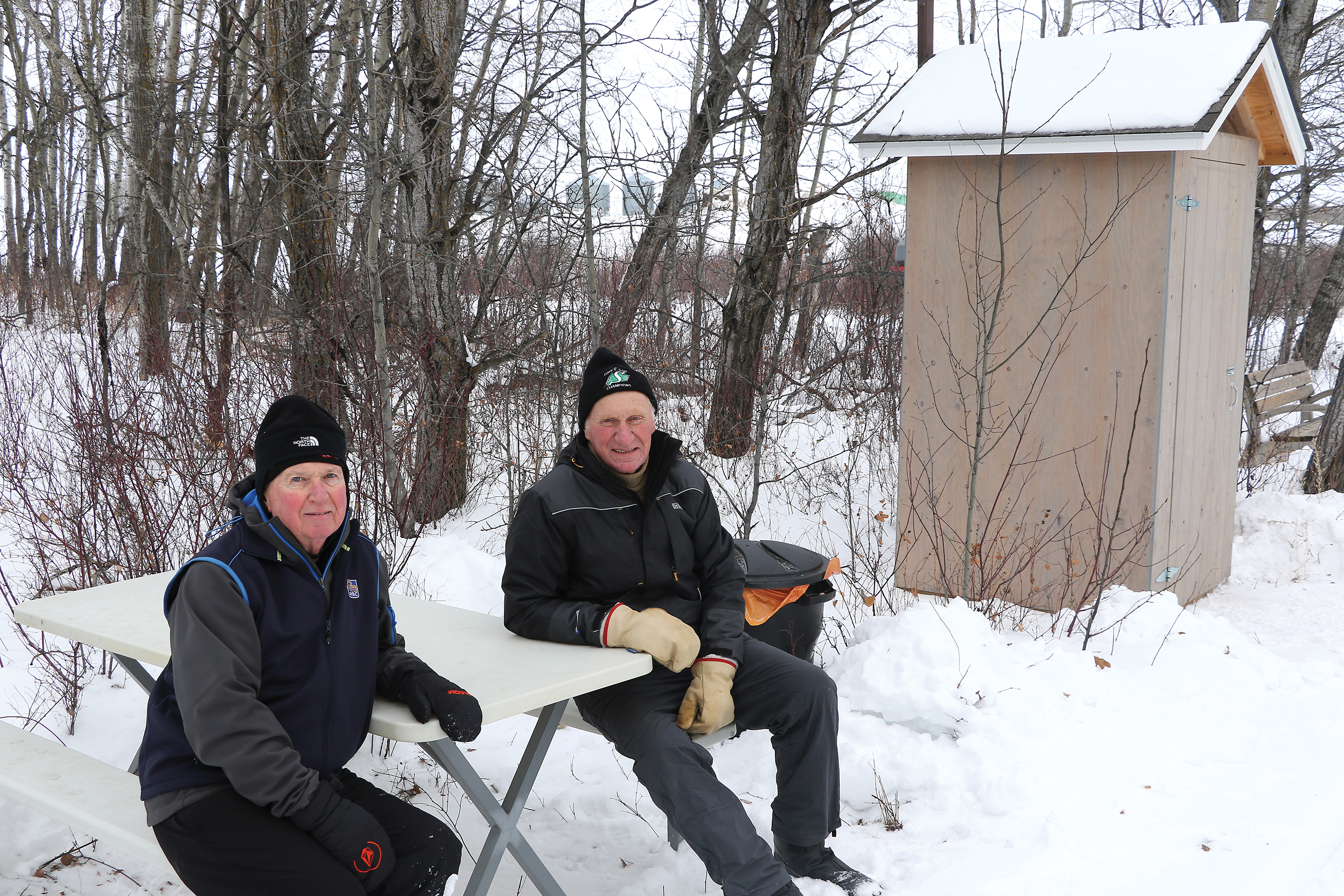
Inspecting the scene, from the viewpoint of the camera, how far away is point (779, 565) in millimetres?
4156

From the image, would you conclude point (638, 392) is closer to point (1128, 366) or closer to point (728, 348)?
point (1128, 366)

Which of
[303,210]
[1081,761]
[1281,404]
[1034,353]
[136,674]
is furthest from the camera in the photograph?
[1281,404]

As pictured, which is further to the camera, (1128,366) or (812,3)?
(812,3)

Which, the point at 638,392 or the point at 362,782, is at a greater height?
the point at 638,392

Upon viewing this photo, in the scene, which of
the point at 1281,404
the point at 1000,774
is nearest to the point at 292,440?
the point at 1000,774

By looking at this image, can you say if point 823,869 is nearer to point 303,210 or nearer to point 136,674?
point 136,674

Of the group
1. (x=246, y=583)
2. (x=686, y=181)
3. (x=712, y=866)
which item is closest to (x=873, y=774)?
(x=712, y=866)

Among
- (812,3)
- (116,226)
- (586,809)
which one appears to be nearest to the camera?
(586,809)

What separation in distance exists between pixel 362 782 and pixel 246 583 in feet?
2.21

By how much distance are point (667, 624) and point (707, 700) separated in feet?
0.84

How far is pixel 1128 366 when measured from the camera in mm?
5246

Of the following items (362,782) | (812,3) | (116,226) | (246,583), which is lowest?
(362,782)

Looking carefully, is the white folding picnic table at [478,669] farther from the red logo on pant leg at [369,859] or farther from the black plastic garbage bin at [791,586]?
the black plastic garbage bin at [791,586]

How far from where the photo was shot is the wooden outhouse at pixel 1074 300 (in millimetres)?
5145
